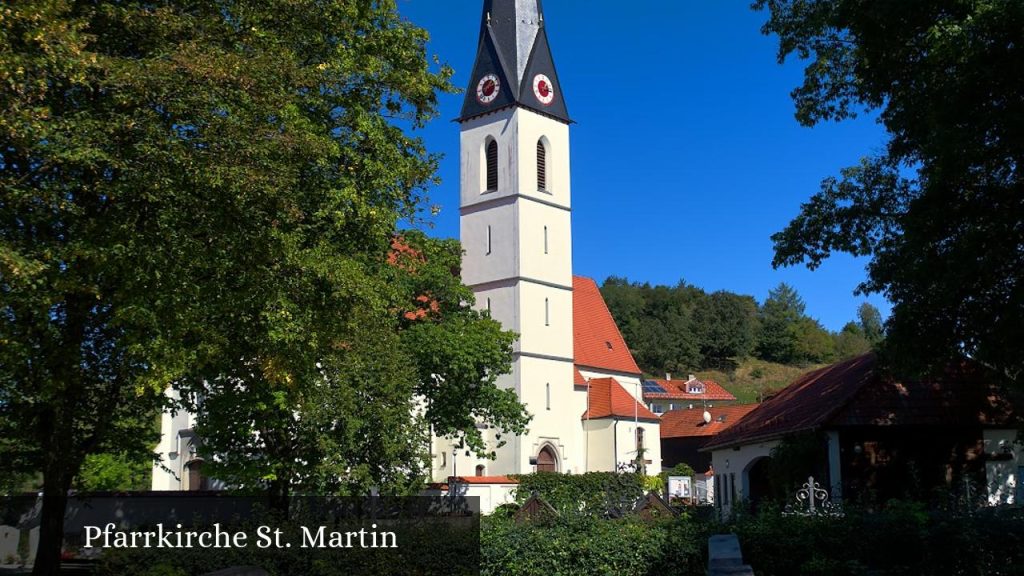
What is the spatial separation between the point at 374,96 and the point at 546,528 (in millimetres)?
8142

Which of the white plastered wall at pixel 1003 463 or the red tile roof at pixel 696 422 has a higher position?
the red tile roof at pixel 696 422

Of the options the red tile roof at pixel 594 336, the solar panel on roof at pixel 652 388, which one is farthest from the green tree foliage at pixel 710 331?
the red tile roof at pixel 594 336

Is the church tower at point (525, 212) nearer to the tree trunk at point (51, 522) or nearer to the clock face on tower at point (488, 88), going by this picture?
the clock face on tower at point (488, 88)

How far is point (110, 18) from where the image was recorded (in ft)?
38.3

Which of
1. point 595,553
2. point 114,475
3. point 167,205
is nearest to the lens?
point 167,205

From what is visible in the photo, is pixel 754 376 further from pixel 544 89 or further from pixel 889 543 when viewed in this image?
pixel 889 543

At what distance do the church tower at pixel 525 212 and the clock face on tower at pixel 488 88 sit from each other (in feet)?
0.17

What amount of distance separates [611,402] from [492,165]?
45.2 ft

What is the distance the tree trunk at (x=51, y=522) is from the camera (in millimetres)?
14117

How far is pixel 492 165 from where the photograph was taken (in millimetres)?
50781

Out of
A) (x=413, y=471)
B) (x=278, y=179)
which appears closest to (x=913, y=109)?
(x=278, y=179)

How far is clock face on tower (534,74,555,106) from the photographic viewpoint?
166 ft

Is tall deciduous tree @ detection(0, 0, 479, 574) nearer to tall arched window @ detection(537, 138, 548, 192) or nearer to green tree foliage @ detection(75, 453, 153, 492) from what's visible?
green tree foliage @ detection(75, 453, 153, 492)

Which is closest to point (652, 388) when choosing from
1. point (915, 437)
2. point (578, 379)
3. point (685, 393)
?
point (685, 393)
